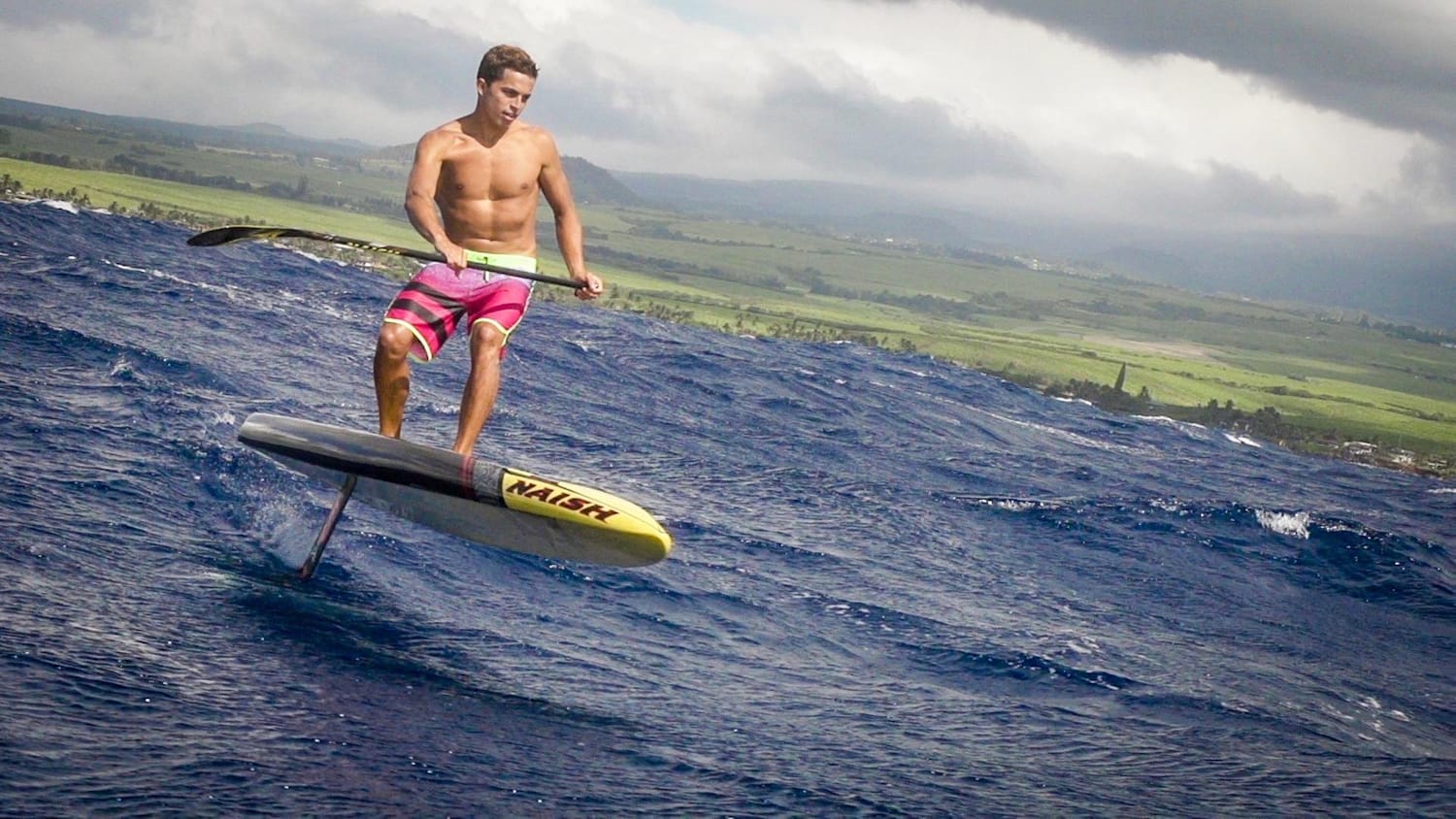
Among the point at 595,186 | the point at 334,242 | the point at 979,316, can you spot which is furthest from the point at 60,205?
the point at 595,186

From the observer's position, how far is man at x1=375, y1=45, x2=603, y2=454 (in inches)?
422

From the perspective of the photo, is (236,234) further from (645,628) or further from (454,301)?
(645,628)

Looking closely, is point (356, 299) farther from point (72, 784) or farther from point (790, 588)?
point (72, 784)

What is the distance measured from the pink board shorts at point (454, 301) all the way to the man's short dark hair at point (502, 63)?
1449 mm

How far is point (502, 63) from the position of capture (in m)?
10.7

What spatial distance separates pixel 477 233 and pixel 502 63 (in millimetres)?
1396

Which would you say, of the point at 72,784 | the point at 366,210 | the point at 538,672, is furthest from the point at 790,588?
the point at 366,210

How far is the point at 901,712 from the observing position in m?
10.8

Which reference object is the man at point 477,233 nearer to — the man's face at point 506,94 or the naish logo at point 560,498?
the man's face at point 506,94

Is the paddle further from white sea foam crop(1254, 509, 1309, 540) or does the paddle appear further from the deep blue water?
white sea foam crop(1254, 509, 1309, 540)

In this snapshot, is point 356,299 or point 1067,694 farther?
point 356,299

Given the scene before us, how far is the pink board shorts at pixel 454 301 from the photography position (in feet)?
35.8

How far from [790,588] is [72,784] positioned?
353 inches

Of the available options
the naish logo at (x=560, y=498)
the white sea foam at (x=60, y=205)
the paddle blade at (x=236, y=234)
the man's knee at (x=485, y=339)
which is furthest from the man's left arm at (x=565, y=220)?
the white sea foam at (x=60, y=205)
